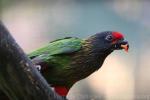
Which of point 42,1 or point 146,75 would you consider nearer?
point 146,75

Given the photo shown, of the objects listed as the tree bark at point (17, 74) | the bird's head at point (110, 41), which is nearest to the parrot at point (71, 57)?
the bird's head at point (110, 41)

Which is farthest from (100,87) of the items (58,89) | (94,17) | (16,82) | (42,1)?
(16,82)

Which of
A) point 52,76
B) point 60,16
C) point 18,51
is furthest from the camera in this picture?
point 60,16

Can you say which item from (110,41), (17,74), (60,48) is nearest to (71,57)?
(60,48)

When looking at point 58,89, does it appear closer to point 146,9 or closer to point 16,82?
point 16,82

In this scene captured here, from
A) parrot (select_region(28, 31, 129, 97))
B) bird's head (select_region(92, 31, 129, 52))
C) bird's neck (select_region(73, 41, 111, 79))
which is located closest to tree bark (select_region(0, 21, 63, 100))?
parrot (select_region(28, 31, 129, 97))

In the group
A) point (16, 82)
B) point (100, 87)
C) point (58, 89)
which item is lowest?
point (100, 87)
